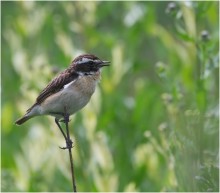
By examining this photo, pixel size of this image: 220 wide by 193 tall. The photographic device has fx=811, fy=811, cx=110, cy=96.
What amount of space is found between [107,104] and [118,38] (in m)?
1.37

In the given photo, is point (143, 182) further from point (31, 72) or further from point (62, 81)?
point (62, 81)

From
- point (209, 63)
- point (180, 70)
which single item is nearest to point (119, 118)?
point (180, 70)

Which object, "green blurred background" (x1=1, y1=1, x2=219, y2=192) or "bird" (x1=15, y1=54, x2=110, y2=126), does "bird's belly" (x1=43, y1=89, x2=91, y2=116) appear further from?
"green blurred background" (x1=1, y1=1, x2=219, y2=192)

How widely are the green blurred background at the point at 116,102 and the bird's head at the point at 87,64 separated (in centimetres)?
65

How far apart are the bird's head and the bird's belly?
0.18 meters

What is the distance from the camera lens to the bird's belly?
16.9 feet

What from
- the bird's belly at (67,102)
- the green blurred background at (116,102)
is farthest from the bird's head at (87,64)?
the green blurred background at (116,102)

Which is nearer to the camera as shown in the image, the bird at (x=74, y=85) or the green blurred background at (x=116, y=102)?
the bird at (x=74, y=85)

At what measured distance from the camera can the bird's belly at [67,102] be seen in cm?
516

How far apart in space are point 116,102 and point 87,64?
2.30m

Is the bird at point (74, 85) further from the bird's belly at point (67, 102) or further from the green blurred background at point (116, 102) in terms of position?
the green blurred background at point (116, 102)

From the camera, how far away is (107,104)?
7.33 metres

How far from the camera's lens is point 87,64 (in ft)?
17.4

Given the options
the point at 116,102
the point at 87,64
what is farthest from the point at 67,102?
the point at 116,102
